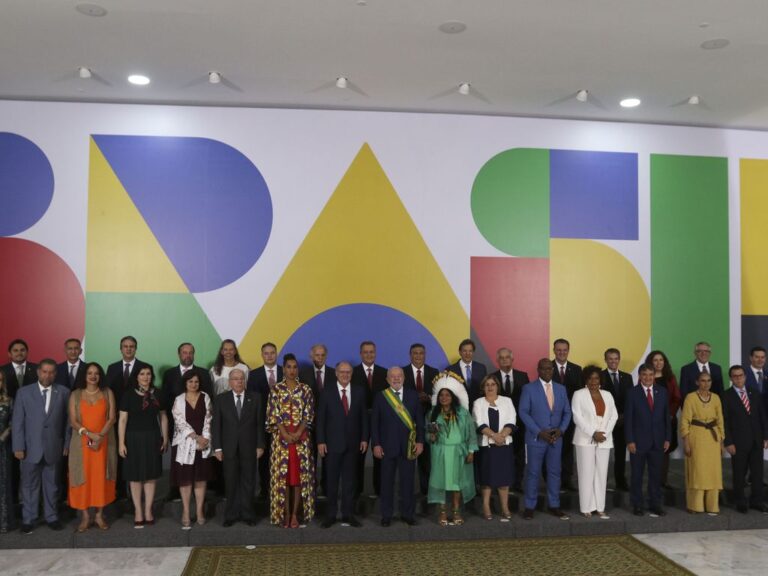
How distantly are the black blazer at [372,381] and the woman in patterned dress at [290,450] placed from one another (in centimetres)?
92

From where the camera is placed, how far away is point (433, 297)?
8.55 meters

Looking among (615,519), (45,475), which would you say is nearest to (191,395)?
(45,475)

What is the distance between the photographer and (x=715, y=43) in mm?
6559

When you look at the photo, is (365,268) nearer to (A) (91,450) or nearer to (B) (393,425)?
(B) (393,425)

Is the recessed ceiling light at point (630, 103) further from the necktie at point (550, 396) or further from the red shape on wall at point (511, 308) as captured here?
the necktie at point (550, 396)

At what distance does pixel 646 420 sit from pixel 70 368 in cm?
563

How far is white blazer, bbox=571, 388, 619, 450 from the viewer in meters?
6.88

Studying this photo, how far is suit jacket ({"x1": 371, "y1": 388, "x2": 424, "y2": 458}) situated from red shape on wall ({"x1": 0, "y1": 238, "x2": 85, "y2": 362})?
370 centimetres

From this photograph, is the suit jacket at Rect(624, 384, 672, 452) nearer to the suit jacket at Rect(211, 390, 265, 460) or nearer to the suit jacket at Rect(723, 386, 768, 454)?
the suit jacket at Rect(723, 386, 768, 454)

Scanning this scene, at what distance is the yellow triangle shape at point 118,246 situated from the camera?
8.19m

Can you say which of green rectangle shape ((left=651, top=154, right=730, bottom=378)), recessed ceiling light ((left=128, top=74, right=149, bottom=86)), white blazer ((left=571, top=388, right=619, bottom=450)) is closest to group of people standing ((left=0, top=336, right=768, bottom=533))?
white blazer ((left=571, top=388, right=619, bottom=450))

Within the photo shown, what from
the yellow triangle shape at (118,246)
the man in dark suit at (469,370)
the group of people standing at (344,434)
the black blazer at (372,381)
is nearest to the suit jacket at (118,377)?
the group of people standing at (344,434)

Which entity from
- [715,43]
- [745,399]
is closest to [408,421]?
[745,399]

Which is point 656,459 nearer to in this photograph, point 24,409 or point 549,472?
point 549,472
